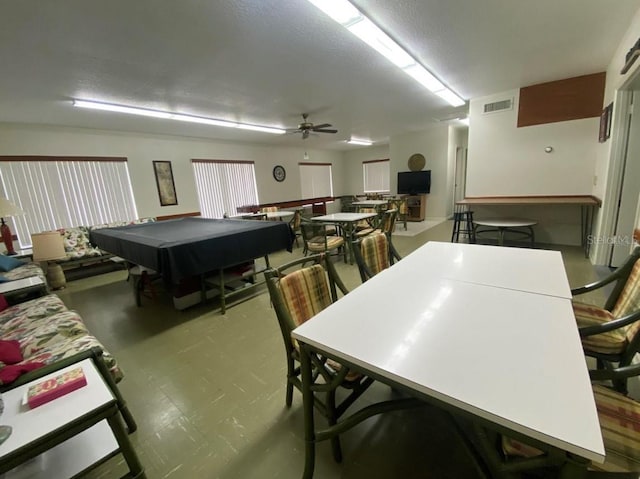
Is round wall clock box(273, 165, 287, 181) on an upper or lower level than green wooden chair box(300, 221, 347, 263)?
upper

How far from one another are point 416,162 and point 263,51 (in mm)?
6438

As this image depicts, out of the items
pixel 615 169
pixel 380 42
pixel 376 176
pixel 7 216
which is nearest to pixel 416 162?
pixel 376 176

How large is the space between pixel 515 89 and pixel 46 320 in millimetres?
6539

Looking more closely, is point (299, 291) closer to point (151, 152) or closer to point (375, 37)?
point (375, 37)

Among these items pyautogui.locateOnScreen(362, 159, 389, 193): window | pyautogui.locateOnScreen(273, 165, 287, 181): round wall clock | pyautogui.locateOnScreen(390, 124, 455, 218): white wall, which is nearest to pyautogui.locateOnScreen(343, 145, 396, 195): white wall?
pyautogui.locateOnScreen(362, 159, 389, 193): window

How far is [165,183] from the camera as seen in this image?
602cm

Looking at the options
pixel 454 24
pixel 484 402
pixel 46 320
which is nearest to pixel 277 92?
pixel 454 24

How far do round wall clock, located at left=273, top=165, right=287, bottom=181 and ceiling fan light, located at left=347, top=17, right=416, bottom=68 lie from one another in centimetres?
579

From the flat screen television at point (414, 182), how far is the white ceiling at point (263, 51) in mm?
3528

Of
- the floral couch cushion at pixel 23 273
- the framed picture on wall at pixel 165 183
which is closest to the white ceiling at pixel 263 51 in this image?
the framed picture on wall at pixel 165 183

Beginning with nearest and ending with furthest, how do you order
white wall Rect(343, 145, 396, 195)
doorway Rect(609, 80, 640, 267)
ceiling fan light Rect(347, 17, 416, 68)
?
ceiling fan light Rect(347, 17, 416, 68) → doorway Rect(609, 80, 640, 267) → white wall Rect(343, 145, 396, 195)

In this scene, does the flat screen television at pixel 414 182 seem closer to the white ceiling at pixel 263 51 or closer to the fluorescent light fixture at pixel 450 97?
the fluorescent light fixture at pixel 450 97

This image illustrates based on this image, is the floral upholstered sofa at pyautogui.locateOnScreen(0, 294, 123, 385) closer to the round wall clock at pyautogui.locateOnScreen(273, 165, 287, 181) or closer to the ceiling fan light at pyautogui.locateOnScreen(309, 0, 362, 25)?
the ceiling fan light at pyautogui.locateOnScreen(309, 0, 362, 25)

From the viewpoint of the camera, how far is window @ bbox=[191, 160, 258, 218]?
678 centimetres
